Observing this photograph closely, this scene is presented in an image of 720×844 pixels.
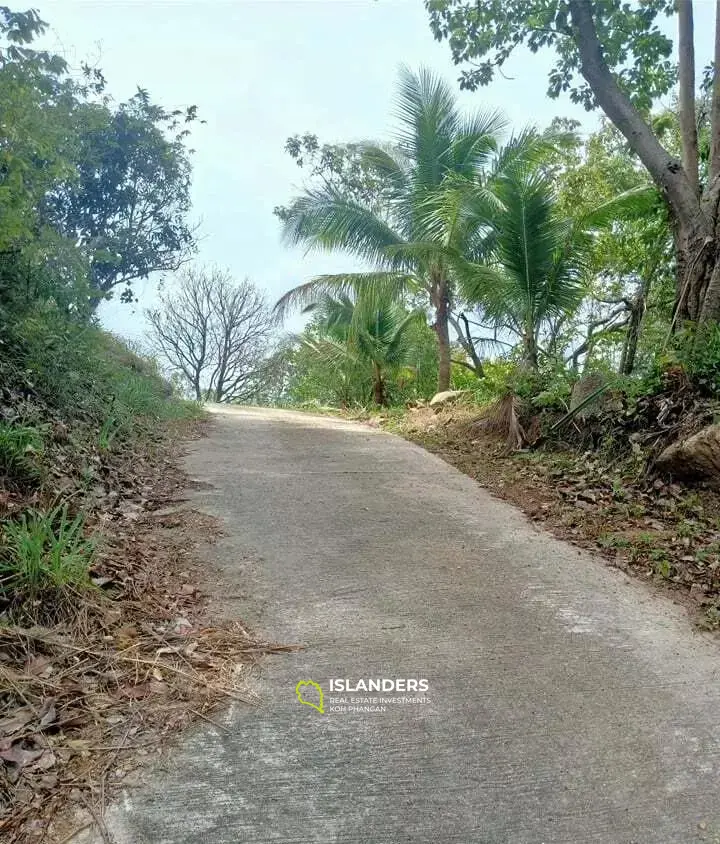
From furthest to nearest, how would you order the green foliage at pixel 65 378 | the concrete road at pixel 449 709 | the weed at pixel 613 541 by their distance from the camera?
the green foliage at pixel 65 378
the weed at pixel 613 541
the concrete road at pixel 449 709

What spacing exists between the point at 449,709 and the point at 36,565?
6.13 ft

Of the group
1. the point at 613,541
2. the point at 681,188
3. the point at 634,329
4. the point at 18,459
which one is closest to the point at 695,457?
the point at 613,541

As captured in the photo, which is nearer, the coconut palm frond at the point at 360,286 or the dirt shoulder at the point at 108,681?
the dirt shoulder at the point at 108,681

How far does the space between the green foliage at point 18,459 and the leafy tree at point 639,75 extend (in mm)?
5755

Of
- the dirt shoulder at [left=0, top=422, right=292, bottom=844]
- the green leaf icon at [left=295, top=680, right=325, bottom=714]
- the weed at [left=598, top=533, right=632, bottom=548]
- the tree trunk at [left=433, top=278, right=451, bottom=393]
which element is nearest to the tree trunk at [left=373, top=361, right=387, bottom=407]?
the tree trunk at [left=433, top=278, right=451, bottom=393]

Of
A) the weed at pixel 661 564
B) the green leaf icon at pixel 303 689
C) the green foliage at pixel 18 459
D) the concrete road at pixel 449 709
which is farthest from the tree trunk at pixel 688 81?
the green foliage at pixel 18 459

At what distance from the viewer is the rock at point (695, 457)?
4.29m

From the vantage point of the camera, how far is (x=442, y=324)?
12.0 m

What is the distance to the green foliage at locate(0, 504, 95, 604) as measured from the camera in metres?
2.55

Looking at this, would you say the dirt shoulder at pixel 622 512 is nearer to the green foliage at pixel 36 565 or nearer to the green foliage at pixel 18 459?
the green foliage at pixel 36 565

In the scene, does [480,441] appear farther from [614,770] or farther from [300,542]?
[614,770]

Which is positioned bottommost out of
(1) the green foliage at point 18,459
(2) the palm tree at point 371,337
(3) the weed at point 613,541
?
(3) the weed at point 613,541

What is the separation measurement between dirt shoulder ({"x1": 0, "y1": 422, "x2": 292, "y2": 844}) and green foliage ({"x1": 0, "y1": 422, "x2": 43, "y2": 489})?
48 cm

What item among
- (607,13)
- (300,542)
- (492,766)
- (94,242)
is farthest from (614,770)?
(94,242)
